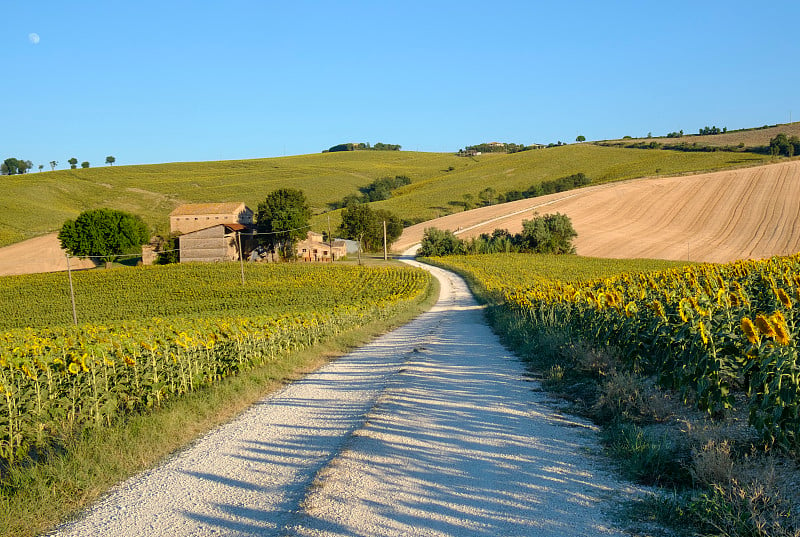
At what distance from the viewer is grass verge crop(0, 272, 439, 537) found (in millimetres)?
5242

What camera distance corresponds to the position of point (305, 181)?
15512 centimetres

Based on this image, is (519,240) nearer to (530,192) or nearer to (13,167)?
(530,192)

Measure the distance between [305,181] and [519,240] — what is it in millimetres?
85961

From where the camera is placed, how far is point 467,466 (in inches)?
230

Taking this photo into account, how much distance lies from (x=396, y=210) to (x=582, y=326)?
10960 centimetres

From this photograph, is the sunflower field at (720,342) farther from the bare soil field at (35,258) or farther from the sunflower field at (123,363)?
the bare soil field at (35,258)

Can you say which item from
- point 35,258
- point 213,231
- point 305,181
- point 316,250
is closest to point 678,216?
point 316,250

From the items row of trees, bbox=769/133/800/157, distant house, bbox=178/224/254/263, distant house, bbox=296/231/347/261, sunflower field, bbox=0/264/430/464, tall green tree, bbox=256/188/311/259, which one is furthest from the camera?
row of trees, bbox=769/133/800/157

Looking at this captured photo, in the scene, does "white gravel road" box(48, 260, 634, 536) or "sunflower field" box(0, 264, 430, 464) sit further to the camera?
"sunflower field" box(0, 264, 430, 464)

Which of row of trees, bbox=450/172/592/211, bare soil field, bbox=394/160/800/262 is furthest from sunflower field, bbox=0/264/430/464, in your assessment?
row of trees, bbox=450/172/592/211

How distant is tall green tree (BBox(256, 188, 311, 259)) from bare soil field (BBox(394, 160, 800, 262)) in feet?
62.2

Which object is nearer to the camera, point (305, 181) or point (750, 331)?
point (750, 331)

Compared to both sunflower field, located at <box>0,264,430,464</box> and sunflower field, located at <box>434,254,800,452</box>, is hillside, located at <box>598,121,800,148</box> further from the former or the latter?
sunflower field, located at <box>434,254,800,452</box>

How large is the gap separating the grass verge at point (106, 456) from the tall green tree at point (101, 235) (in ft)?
239
